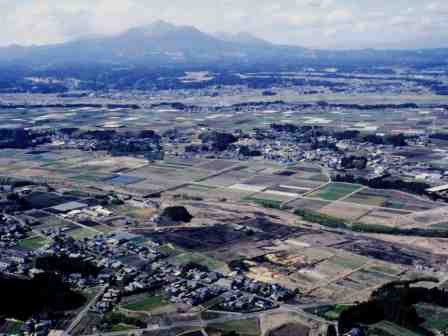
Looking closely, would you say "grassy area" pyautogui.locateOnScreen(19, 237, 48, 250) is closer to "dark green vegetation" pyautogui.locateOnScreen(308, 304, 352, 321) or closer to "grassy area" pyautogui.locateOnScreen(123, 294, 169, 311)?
"grassy area" pyautogui.locateOnScreen(123, 294, 169, 311)

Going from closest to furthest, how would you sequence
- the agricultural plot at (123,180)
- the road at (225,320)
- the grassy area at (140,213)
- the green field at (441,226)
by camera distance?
1. the road at (225,320)
2. the green field at (441,226)
3. the grassy area at (140,213)
4. the agricultural plot at (123,180)

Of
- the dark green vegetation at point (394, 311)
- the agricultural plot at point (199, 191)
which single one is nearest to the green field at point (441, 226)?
the dark green vegetation at point (394, 311)

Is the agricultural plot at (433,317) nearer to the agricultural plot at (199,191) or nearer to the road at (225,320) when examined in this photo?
the road at (225,320)

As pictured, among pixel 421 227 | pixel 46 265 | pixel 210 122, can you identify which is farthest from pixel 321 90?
pixel 46 265

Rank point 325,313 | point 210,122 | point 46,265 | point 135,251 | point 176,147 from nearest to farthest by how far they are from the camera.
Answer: point 325,313 → point 46,265 → point 135,251 → point 176,147 → point 210,122

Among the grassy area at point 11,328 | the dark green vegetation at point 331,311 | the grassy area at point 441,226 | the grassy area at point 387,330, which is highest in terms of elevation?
the grassy area at point 441,226

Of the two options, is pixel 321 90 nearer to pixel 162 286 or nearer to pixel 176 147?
pixel 176 147

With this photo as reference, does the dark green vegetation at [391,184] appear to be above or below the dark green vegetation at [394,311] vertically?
above

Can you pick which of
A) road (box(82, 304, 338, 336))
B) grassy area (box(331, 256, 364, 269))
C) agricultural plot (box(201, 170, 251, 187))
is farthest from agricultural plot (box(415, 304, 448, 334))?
agricultural plot (box(201, 170, 251, 187))
